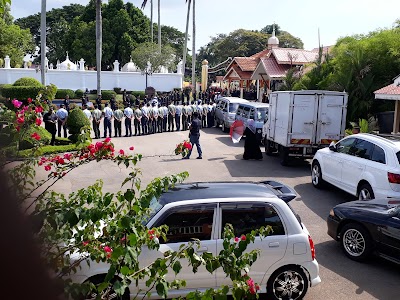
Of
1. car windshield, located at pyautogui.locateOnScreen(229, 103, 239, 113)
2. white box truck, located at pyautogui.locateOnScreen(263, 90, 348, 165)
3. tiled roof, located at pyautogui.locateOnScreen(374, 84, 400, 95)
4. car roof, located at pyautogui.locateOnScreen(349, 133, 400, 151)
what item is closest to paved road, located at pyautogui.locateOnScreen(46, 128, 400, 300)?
white box truck, located at pyautogui.locateOnScreen(263, 90, 348, 165)

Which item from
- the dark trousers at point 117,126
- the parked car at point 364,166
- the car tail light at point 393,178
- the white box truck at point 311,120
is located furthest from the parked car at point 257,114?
the car tail light at point 393,178

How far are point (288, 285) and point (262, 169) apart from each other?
889 cm

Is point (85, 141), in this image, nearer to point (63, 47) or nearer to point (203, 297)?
point (203, 297)

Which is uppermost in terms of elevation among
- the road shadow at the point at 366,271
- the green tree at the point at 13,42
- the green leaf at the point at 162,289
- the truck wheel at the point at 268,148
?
the green tree at the point at 13,42

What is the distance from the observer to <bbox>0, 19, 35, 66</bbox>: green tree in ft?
140

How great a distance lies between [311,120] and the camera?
571 inches

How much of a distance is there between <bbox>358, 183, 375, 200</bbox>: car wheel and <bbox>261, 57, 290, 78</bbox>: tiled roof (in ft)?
74.6

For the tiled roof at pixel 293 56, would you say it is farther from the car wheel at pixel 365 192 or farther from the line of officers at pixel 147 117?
the car wheel at pixel 365 192

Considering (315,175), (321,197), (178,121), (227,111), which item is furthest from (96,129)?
(321,197)

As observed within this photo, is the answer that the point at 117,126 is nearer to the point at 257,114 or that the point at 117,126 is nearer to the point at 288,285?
the point at 257,114

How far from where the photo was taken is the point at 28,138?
13.7ft

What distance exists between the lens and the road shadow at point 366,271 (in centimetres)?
637

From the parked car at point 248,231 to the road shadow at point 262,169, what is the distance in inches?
308

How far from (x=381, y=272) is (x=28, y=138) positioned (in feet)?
18.2
